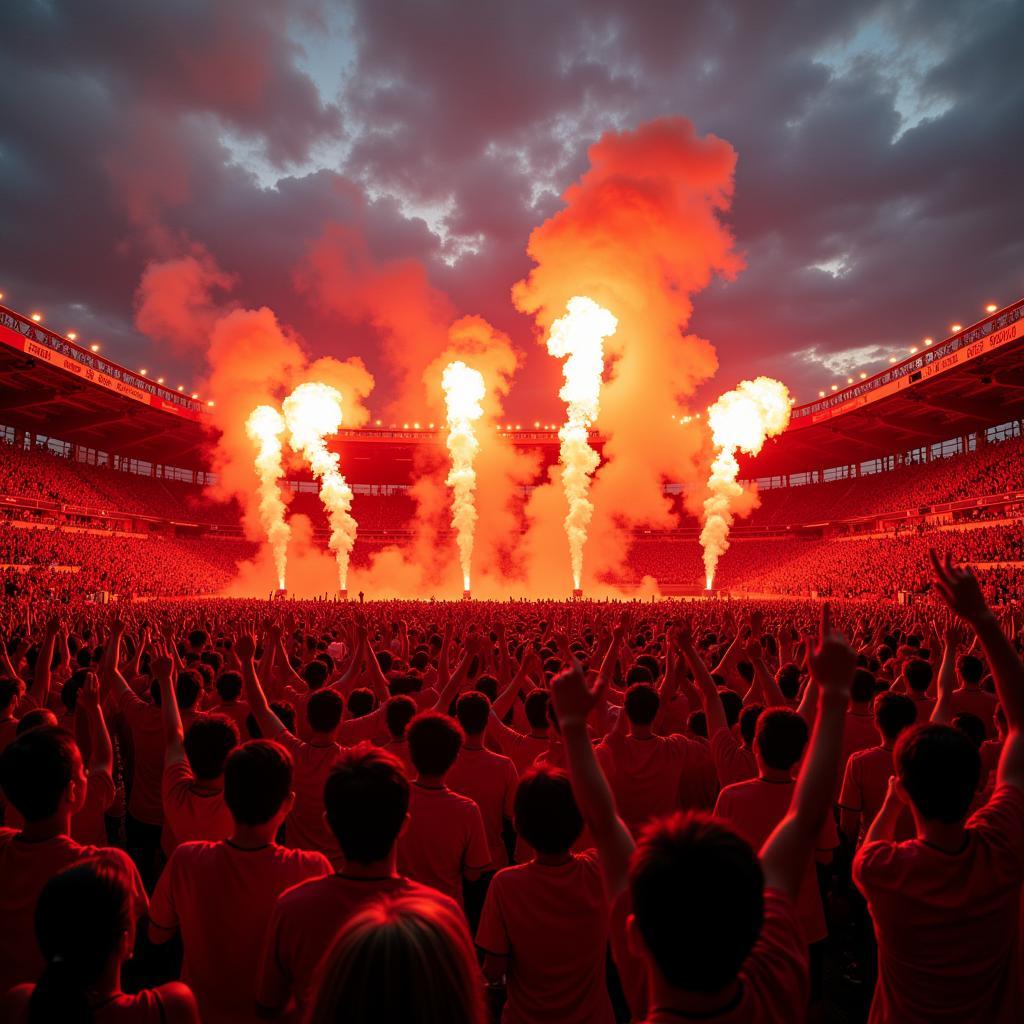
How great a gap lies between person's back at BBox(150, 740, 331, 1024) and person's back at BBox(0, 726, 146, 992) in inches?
10.6

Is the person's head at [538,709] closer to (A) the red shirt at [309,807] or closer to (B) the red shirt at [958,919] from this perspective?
(A) the red shirt at [309,807]

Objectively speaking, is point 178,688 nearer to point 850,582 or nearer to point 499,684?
point 499,684

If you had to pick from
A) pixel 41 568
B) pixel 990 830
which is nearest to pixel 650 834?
pixel 990 830

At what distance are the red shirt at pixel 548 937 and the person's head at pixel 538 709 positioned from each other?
280 centimetres

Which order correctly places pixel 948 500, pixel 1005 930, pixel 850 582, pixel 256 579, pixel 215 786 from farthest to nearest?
1. pixel 256 579
2. pixel 948 500
3. pixel 850 582
4. pixel 215 786
5. pixel 1005 930

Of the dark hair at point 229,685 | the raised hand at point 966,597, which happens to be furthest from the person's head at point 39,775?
the raised hand at point 966,597

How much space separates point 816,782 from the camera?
221 centimetres

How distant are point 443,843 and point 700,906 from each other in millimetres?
2312

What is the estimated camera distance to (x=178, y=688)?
6.12m

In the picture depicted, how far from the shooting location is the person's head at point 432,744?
3688mm

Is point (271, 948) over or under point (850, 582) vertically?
under

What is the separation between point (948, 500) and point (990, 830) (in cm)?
5159

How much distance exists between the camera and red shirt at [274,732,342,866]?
4.43 metres

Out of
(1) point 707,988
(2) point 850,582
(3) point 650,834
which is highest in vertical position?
(2) point 850,582
